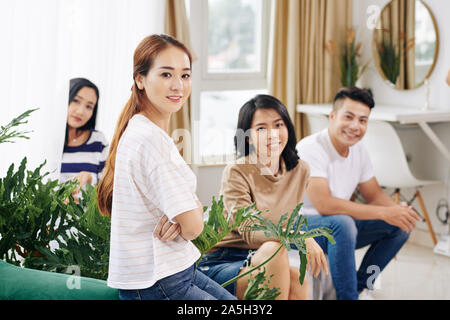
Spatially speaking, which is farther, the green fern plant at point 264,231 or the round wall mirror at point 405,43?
the round wall mirror at point 405,43

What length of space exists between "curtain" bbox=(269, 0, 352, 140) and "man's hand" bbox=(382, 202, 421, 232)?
1289mm

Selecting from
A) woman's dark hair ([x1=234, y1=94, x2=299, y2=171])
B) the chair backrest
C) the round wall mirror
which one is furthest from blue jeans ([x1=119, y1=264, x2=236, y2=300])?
the round wall mirror

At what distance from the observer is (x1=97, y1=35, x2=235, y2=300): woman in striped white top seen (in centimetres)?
84

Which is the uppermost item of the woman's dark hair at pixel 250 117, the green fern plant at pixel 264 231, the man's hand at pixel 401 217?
the woman's dark hair at pixel 250 117

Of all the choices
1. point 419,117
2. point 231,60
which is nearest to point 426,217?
point 419,117

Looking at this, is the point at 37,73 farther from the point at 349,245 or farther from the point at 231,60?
the point at 231,60

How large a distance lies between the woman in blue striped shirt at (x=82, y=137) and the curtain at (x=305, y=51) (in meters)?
1.31

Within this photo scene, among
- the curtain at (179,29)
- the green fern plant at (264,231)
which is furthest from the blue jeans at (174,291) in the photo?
the curtain at (179,29)

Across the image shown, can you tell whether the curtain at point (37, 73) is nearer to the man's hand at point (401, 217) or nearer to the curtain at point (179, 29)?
the curtain at point (179, 29)

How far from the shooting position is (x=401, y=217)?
191cm

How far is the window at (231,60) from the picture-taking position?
297 centimetres

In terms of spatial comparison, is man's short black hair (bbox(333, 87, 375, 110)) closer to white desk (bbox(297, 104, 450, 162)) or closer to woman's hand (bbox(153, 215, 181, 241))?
white desk (bbox(297, 104, 450, 162))
